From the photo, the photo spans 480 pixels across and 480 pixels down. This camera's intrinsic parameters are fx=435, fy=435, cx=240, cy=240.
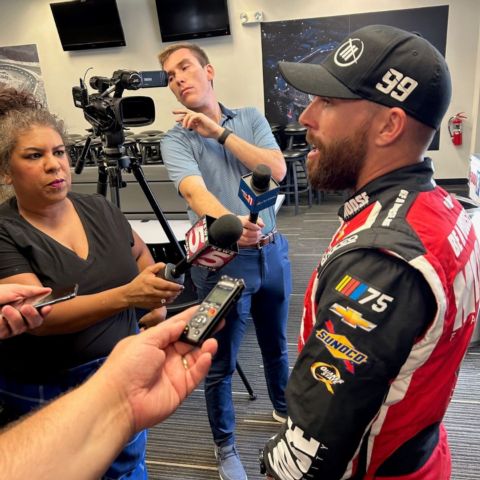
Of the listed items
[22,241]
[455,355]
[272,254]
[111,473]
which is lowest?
[111,473]

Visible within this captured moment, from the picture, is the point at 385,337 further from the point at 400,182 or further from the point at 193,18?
the point at 193,18

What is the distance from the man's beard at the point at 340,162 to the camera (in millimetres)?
895

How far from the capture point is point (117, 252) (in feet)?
4.25

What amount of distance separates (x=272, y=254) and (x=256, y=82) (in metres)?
4.56

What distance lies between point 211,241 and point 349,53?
50 centimetres

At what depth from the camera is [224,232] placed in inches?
39.9

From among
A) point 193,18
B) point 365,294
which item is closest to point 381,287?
point 365,294

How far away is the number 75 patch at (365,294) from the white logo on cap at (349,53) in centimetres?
44

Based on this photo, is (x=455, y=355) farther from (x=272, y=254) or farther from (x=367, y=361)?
(x=272, y=254)

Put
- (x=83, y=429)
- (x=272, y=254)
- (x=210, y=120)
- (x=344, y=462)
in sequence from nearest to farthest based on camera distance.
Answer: (x=83, y=429) → (x=344, y=462) → (x=210, y=120) → (x=272, y=254)

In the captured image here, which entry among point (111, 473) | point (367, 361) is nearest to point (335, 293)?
point (367, 361)

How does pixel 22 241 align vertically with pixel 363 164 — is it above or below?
below

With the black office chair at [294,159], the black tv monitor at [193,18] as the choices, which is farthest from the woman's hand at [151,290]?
the black tv monitor at [193,18]

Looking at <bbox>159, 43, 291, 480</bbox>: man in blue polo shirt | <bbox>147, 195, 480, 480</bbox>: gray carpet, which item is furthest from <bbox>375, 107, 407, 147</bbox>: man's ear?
<bbox>147, 195, 480, 480</bbox>: gray carpet
